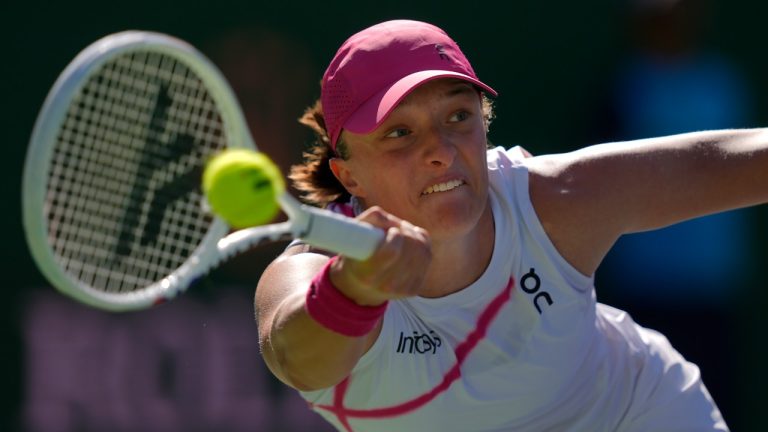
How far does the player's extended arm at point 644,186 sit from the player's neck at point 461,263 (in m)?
0.15

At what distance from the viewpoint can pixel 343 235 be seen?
243 centimetres

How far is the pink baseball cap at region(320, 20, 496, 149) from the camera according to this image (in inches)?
A: 115

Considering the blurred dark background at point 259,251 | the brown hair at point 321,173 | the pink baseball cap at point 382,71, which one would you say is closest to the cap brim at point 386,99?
the pink baseball cap at point 382,71

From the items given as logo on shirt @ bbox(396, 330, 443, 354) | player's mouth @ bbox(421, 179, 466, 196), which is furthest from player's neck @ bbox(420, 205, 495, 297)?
player's mouth @ bbox(421, 179, 466, 196)

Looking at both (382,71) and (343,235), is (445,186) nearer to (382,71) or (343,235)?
(382,71)

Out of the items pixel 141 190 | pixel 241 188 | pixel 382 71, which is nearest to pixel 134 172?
pixel 141 190

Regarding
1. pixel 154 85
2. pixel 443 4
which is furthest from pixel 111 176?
pixel 443 4

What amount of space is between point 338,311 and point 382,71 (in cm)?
67

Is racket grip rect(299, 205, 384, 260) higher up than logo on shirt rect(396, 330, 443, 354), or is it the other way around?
Result: racket grip rect(299, 205, 384, 260)

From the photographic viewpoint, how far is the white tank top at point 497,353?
302cm

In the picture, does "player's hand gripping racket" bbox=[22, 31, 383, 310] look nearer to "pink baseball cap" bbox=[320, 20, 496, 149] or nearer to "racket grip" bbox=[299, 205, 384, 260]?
"racket grip" bbox=[299, 205, 384, 260]

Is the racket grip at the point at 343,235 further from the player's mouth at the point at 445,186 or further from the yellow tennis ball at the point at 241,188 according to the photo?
the player's mouth at the point at 445,186

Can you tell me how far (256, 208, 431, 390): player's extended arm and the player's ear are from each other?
9.5 inches

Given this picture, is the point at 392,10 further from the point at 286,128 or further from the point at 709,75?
the point at 709,75
